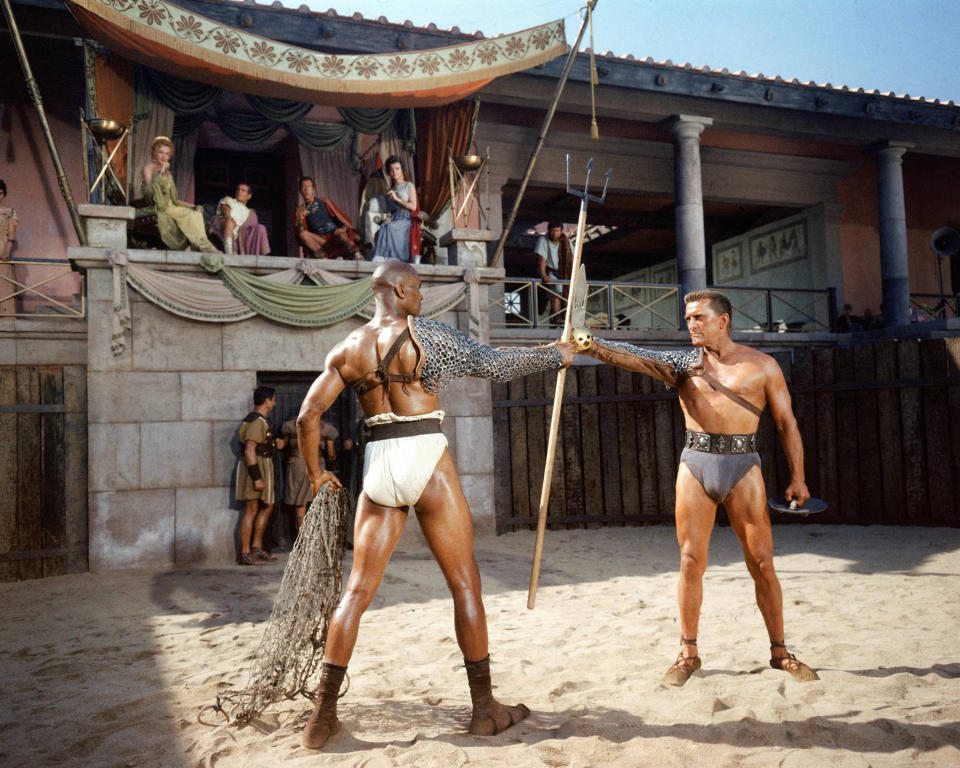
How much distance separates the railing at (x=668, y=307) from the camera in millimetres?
10625

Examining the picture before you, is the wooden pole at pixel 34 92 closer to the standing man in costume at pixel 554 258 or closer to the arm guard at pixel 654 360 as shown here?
the standing man in costume at pixel 554 258

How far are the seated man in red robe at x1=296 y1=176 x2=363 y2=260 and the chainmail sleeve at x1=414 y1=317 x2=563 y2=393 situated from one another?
559 cm

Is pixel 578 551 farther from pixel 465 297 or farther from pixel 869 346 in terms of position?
pixel 869 346

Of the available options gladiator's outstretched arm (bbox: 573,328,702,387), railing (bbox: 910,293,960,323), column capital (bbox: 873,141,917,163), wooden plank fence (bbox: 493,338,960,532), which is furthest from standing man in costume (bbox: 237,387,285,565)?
column capital (bbox: 873,141,917,163)

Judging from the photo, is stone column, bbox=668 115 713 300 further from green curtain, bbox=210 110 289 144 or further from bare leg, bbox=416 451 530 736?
bare leg, bbox=416 451 530 736

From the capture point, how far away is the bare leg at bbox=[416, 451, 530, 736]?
3150mm

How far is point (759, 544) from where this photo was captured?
147 inches

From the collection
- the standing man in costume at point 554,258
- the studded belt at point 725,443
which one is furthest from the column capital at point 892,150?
the studded belt at point 725,443

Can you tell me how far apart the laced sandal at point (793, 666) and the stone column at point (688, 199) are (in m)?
8.14

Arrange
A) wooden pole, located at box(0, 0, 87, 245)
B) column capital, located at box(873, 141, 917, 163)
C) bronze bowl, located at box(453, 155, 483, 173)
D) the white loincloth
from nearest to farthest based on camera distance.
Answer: the white loincloth
wooden pole, located at box(0, 0, 87, 245)
bronze bowl, located at box(453, 155, 483, 173)
column capital, located at box(873, 141, 917, 163)

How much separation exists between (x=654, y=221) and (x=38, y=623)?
13296 millimetres

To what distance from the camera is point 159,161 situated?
317 inches

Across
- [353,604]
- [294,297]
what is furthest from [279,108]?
[353,604]

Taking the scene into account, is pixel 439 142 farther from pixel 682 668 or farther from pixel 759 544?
pixel 682 668
